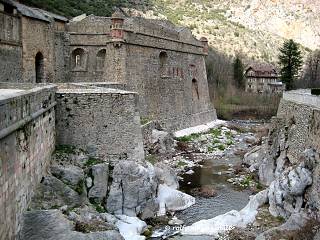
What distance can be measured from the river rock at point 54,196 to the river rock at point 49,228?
61 cm

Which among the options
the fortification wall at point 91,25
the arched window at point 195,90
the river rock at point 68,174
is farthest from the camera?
the arched window at point 195,90

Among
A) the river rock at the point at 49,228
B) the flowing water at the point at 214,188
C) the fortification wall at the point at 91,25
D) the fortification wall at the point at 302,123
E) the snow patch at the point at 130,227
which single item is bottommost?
the flowing water at the point at 214,188

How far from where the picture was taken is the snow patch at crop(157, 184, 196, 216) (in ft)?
71.9

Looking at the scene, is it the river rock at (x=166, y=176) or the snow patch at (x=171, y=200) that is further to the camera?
the river rock at (x=166, y=176)

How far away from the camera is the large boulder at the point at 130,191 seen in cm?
1966

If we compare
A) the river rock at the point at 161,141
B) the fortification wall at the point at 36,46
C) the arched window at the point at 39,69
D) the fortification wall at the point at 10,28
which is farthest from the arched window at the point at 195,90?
the fortification wall at the point at 10,28

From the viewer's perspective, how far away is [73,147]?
20.4m

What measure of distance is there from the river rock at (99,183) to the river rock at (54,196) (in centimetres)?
88

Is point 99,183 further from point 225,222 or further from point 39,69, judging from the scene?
point 39,69

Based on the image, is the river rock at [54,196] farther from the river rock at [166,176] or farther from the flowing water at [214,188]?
the river rock at [166,176]

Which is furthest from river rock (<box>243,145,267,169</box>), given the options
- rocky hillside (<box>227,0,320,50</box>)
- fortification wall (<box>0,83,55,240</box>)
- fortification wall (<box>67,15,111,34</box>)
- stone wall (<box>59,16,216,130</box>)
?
rocky hillside (<box>227,0,320,50</box>)

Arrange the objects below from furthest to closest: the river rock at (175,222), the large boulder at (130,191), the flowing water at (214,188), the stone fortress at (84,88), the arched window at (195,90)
Result: the arched window at (195,90), the flowing water at (214,188), the river rock at (175,222), the large boulder at (130,191), the stone fortress at (84,88)

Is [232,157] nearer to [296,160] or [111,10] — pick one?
[296,160]

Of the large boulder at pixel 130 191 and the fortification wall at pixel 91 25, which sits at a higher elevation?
the fortification wall at pixel 91 25
